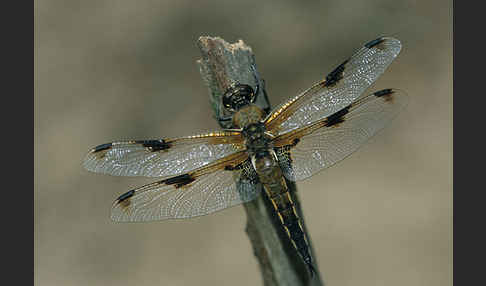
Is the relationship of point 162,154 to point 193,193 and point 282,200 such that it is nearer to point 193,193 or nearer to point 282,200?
point 193,193

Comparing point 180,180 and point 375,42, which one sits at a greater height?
point 375,42

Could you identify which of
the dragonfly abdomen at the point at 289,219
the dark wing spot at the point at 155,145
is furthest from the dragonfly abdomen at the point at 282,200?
the dark wing spot at the point at 155,145

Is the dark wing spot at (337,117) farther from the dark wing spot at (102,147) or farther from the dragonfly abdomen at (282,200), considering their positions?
the dark wing spot at (102,147)

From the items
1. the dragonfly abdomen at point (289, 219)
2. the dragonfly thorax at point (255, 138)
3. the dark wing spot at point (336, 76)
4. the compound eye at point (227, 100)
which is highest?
the dark wing spot at point (336, 76)

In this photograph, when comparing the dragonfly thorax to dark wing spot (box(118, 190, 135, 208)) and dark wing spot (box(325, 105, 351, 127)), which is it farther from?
dark wing spot (box(118, 190, 135, 208))

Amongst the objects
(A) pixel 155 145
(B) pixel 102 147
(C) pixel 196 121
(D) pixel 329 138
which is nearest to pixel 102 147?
(B) pixel 102 147
